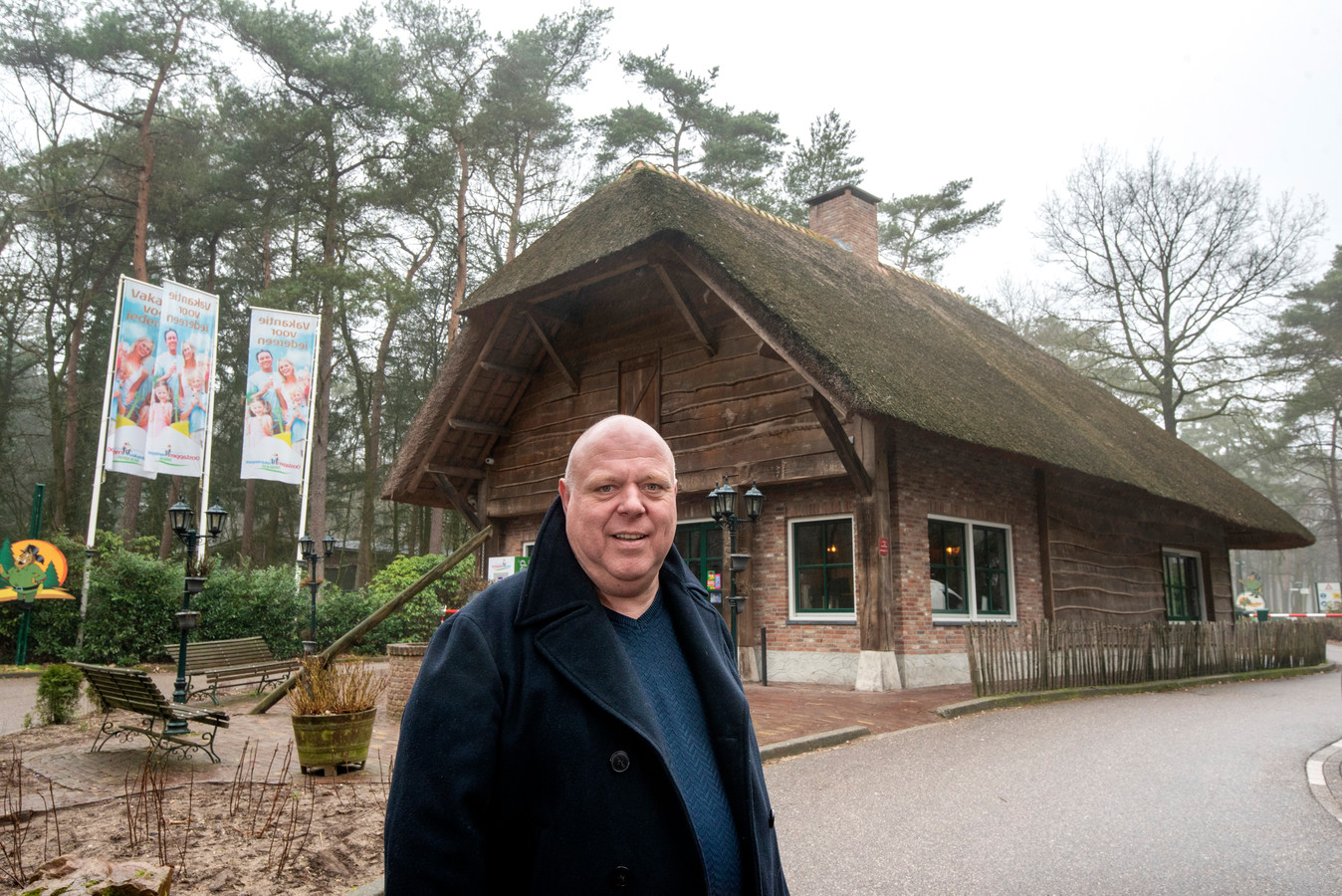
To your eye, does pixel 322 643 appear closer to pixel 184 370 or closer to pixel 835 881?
pixel 184 370

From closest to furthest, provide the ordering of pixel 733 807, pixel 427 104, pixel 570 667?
pixel 570 667
pixel 733 807
pixel 427 104

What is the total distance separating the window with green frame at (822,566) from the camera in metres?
11.2

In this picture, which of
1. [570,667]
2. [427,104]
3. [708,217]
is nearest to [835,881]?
[570,667]

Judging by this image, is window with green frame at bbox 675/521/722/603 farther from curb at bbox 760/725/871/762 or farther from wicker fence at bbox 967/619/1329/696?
curb at bbox 760/725/871/762

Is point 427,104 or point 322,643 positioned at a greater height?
point 427,104

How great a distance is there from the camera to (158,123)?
2219 centimetres

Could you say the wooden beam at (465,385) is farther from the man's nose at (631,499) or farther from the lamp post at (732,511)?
the man's nose at (631,499)

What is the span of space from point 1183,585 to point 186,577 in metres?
17.8

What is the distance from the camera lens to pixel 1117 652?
37.7 ft

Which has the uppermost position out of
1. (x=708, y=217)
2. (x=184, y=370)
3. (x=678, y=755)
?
(x=708, y=217)

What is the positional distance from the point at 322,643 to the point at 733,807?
1719cm

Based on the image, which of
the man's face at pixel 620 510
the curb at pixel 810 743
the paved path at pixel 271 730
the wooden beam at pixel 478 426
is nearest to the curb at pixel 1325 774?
the paved path at pixel 271 730

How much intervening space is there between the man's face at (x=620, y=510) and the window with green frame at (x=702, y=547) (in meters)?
10.2

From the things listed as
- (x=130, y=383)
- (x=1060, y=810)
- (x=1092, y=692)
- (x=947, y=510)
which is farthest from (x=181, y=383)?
(x=1060, y=810)
